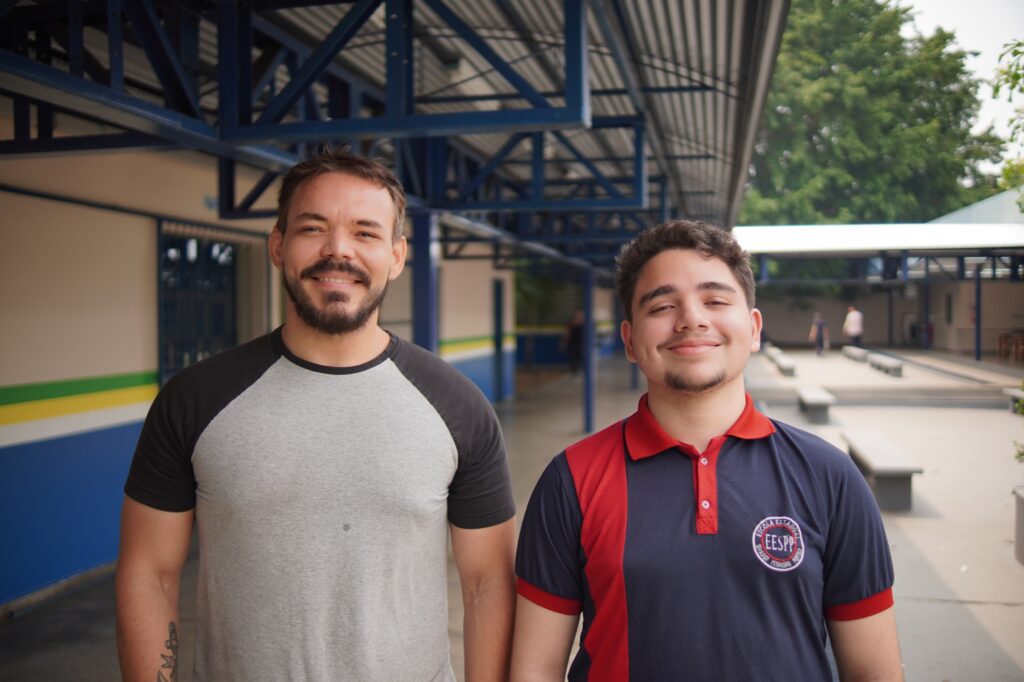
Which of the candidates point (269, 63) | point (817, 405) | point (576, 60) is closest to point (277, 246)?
point (576, 60)

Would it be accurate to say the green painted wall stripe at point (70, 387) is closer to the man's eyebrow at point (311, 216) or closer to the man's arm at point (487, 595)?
the man's eyebrow at point (311, 216)

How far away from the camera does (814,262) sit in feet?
15.8

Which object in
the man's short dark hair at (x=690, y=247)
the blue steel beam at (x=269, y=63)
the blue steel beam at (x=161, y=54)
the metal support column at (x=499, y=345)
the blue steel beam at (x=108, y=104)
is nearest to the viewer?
the man's short dark hair at (x=690, y=247)

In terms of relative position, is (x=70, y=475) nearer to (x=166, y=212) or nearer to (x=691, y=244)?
(x=166, y=212)

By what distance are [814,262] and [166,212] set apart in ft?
16.6

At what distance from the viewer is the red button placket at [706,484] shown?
150 cm

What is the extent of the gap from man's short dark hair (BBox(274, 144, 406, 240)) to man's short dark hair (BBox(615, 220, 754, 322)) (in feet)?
1.75

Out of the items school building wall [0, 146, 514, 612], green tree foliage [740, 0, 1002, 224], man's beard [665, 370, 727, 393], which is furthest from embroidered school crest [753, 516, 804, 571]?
school building wall [0, 146, 514, 612]

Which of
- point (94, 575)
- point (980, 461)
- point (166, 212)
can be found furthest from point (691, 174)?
point (94, 575)

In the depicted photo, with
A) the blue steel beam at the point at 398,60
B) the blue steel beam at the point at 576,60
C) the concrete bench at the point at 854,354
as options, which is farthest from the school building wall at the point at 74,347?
the concrete bench at the point at 854,354

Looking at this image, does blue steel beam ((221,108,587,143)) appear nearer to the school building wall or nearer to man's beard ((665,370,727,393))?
man's beard ((665,370,727,393))

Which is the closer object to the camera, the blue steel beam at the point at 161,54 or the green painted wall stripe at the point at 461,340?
the blue steel beam at the point at 161,54

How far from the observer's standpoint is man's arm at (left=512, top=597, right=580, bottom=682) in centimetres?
161

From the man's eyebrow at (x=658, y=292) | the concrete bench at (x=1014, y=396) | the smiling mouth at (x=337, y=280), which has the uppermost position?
the smiling mouth at (x=337, y=280)
